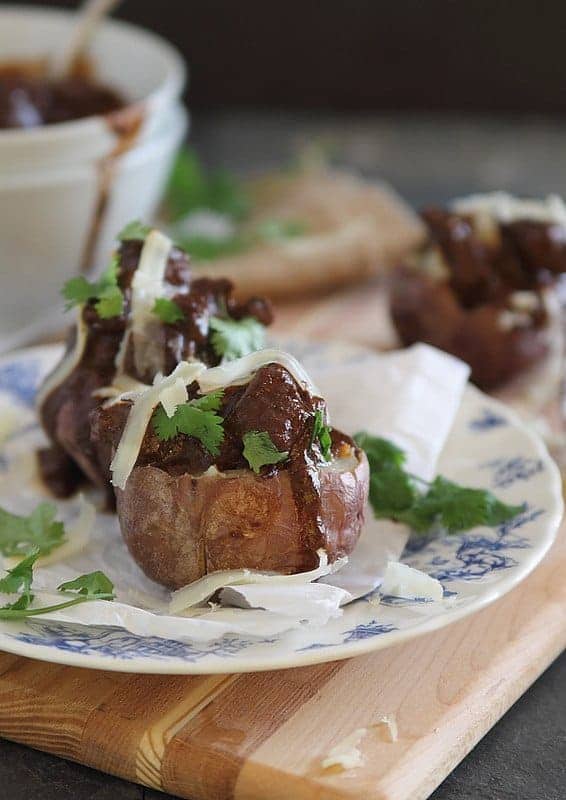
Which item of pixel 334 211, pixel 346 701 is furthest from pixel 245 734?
pixel 334 211

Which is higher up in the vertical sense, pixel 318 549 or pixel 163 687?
pixel 318 549

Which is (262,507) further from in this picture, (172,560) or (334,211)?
(334,211)

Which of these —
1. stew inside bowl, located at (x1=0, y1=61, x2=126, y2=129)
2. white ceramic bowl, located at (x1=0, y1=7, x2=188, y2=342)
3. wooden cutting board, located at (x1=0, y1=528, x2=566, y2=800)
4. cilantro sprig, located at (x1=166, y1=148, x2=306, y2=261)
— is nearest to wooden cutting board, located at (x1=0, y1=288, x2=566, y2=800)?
wooden cutting board, located at (x1=0, y1=528, x2=566, y2=800)

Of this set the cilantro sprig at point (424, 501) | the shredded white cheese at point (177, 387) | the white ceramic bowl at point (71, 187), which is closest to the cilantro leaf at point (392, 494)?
the cilantro sprig at point (424, 501)

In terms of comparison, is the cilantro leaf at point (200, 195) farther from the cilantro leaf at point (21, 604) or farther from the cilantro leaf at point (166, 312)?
the cilantro leaf at point (21, 604)

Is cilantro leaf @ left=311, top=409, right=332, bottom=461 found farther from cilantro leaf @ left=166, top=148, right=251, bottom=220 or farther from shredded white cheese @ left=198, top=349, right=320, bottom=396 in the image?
cilantro leaf @ left=166, top=148, right=251, bottom=220

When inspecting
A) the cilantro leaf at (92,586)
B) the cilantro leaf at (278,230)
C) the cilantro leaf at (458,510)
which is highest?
the cilantro leaf at (458,510)

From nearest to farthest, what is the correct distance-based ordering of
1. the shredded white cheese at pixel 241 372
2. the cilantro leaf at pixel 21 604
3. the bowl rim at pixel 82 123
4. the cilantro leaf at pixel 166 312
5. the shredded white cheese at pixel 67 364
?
1. the cilantro leaf at pixel 21 604
2. the shredded white cheese at pixel 241 372
3. the cilantro leaf at pixel 166 312
4. the shredded white cheese at pixel 67 364
5. the bowl rim at pixel 82 123
